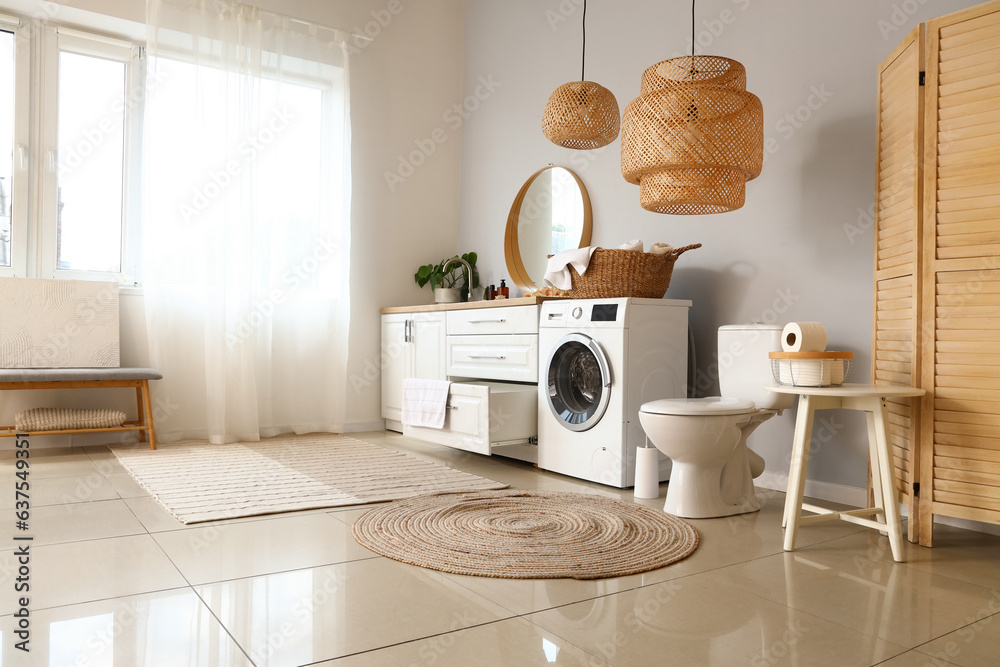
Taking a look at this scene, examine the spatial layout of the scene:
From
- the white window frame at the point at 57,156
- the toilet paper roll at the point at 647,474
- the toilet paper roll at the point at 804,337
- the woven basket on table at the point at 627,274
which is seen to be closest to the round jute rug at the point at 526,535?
the toilet paper roll at the point at 647,474

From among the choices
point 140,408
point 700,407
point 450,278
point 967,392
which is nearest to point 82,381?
point 140,408

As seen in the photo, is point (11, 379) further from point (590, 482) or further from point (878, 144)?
point (878, 144)

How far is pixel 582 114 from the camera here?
3.16 meters

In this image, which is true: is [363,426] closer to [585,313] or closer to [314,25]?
[585,313]

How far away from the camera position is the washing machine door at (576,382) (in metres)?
3.05

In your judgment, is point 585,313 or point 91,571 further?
point 585,313

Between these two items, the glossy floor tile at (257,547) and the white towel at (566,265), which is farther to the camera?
the white towel at (566,265)

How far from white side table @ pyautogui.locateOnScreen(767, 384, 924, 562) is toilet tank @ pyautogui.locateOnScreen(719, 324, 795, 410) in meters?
0.51

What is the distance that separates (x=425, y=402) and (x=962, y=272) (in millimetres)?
2407

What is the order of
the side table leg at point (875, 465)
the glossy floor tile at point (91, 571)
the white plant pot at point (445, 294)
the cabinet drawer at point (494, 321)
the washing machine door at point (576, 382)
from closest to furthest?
1. the glossy floor tile at point (91, 571)
2. the side table leg at point (875, 465)
3. the washing machine door at point (576, 382)
4. the cabinet drawer at point (494, 321)
5. the white plant pot at point (445, 294)

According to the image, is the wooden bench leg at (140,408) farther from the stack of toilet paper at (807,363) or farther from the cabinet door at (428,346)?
the stack of toilet paper at (807,363)

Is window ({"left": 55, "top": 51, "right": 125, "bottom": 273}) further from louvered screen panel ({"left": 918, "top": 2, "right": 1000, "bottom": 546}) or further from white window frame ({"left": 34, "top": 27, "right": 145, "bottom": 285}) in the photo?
louvered screen panel ({"left": 918, "top": 2, "right": 1000, "bottom": 546})

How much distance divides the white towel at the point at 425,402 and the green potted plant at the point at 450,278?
0.99 m

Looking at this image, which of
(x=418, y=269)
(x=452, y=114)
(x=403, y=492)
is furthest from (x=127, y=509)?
(x=452, y=114)
